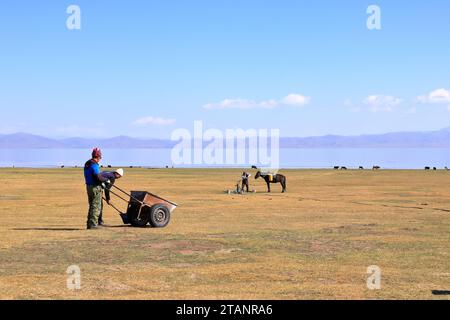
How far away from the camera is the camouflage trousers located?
20.1 metres

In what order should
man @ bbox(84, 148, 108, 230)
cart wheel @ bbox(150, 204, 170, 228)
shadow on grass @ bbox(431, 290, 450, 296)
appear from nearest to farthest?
shadow on grass @ bbox(431, 290, 450, 296)
man @ bbox(84, 148, 108, 230)
cart wheel @ bbox(150, 204, 170, 228)

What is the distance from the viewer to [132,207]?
70.9ft

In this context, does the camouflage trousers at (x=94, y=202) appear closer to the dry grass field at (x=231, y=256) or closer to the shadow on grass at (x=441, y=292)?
the dry grass field at (x=231, y=256)

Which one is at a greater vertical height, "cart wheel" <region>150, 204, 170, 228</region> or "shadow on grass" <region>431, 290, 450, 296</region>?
"cart wheel" <region>150, 204, 170, 228</region>

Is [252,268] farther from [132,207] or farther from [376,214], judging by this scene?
[376,214]

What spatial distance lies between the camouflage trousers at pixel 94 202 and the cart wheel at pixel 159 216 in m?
1.66

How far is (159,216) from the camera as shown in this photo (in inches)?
843

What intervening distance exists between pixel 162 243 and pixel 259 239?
2696mm

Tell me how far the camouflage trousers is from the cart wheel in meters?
1.66

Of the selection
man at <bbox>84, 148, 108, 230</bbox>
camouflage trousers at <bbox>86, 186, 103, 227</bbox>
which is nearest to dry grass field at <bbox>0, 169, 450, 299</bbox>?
camouflage trousers at <bbox>86, 186, 103, 227</bbox>

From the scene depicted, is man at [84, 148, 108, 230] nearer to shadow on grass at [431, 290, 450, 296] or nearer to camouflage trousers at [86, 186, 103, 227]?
camouflage trousers at [86, 186, 103, 227]

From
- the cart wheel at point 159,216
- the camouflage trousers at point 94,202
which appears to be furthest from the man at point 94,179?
the cart wheel at point 159,216

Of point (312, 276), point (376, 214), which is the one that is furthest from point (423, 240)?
point (376, 214)
